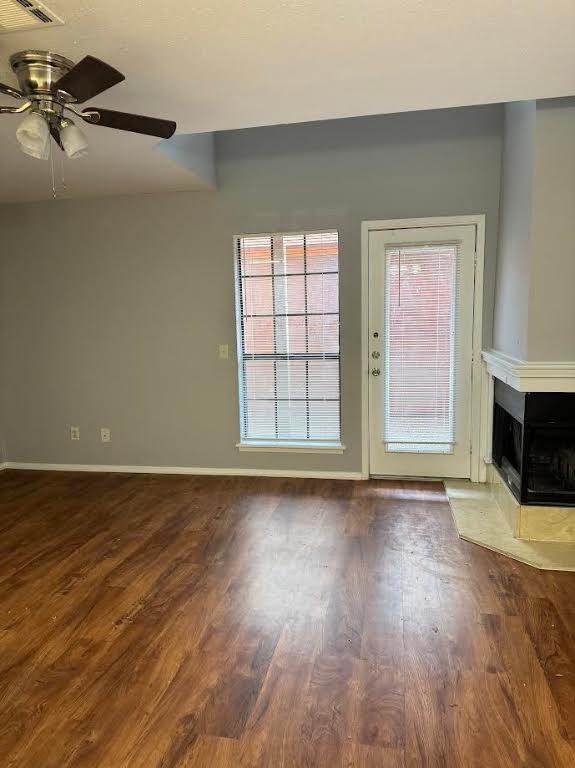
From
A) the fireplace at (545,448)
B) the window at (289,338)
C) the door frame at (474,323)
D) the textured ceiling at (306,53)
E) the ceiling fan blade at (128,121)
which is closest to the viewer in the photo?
the textured ceiling at (306,53)

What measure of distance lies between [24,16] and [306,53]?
103 centimetres

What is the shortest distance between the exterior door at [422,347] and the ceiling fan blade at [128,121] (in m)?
2.21

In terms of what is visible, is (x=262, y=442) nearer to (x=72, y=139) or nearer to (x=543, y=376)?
(x=543, y=376)

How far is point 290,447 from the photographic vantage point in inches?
166

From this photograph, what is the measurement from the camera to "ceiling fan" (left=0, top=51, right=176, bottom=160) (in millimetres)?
1789

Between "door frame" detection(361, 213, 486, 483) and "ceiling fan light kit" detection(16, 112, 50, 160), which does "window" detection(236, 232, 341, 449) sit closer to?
"door frame" detection(361, 213, 486, 483)

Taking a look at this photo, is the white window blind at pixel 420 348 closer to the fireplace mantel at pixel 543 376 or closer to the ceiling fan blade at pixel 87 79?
the fireplace mantel at pixel 543 376

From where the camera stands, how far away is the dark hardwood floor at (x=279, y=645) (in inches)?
63.8

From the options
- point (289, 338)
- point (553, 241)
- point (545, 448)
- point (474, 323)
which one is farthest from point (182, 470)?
A: point (553, 241)

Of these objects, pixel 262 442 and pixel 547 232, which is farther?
pixel 262 442

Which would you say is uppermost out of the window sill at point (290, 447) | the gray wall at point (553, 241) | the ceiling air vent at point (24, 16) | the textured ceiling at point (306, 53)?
the textured ceiling at point (306, 53)

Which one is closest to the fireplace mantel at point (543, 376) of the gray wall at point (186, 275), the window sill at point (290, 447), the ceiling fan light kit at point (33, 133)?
the gray wall at point (186, 275)

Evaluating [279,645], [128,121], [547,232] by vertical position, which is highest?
[128,121]

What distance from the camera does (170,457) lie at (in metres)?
4.48
